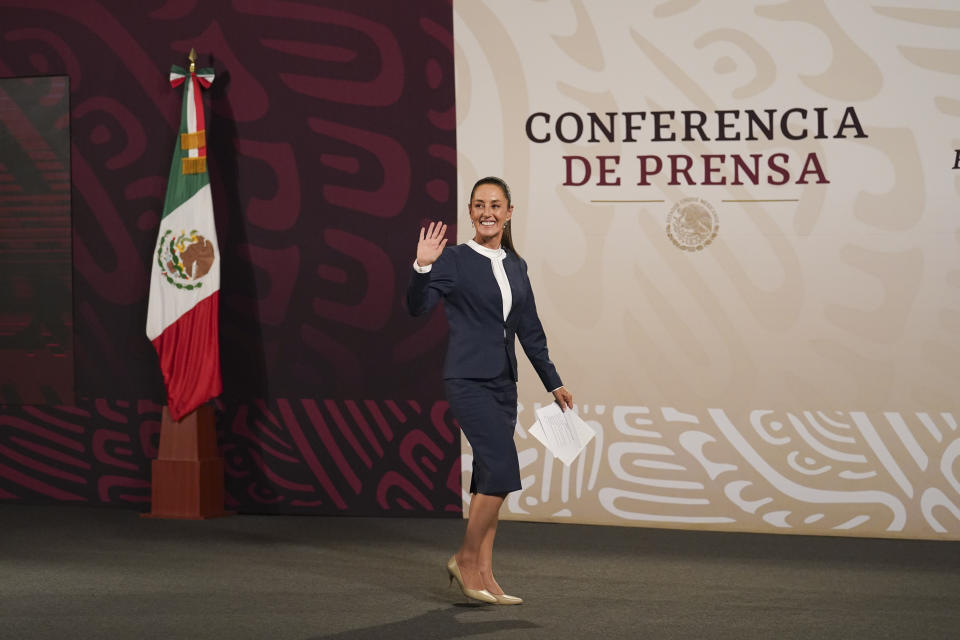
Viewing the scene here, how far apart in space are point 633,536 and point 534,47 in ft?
7.86

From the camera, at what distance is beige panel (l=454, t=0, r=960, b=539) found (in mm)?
5723

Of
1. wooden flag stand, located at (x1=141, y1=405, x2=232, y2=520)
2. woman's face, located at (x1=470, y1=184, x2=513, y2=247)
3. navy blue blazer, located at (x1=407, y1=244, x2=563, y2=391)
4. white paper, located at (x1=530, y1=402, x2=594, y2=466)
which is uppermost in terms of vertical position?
woman's face, located at (x1=470, y1=184, x2=513, y2=247)

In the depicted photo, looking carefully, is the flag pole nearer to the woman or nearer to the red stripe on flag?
the red stripe on flag

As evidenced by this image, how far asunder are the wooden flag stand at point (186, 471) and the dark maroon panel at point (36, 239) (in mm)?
811

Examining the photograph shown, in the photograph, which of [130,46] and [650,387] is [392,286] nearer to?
[650,387]

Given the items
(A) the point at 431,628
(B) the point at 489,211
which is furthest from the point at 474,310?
(A) the point at 431,628

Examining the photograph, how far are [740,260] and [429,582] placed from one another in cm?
221

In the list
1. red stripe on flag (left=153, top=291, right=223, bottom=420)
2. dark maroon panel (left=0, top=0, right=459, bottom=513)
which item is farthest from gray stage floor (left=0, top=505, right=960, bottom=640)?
red stripe on flag (left=153, top=291, right=223, bottom=420)

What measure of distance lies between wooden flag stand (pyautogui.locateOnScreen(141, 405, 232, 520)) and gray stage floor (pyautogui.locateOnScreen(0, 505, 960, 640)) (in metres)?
0.16

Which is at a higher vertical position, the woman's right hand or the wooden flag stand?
the woman's right hand

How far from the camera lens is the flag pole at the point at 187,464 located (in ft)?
20.6

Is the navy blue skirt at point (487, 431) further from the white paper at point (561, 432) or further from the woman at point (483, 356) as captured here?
the white paper at point (561, 432)

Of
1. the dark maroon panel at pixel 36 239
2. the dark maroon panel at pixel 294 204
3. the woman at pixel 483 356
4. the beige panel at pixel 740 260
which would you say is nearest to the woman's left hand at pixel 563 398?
the woman at pixel 483 356

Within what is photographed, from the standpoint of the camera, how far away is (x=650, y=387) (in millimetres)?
6059
